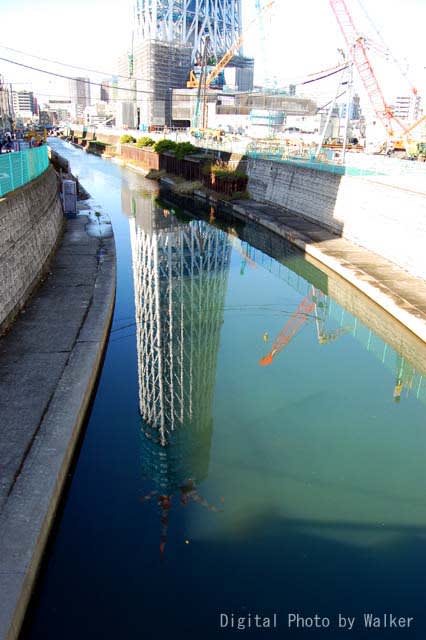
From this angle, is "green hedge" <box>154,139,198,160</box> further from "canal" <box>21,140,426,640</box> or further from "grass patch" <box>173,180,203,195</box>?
"canal" <box>21,140,426,640</box>

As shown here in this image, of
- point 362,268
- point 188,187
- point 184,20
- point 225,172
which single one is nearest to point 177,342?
point 362,268

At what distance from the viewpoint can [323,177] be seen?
32.3m

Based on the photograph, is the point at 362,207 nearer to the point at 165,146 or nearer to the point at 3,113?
the point at 165,146

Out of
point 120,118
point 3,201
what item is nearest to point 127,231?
point 3,201

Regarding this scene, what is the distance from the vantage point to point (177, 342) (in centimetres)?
1769

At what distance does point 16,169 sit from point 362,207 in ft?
55.1

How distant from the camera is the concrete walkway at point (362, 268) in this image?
703 inches

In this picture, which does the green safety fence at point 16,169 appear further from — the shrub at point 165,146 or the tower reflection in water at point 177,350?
the shrub at point 165,146

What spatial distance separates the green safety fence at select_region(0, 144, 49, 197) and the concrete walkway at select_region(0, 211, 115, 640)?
145 inches

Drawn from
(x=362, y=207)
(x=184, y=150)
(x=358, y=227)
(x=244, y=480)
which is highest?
(x=184, y=150)

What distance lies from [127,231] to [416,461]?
2742cm

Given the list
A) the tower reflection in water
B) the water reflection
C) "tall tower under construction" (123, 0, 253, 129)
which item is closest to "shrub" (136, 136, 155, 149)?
the tower reflection in water

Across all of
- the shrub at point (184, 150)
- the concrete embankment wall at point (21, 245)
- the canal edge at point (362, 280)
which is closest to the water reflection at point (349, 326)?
the canal edge at point (362, 280)

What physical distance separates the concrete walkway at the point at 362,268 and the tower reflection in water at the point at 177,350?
429 cm
